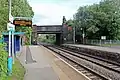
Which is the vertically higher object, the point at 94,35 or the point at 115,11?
the point at 115,11

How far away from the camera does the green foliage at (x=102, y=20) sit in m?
72.9

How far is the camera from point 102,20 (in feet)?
246

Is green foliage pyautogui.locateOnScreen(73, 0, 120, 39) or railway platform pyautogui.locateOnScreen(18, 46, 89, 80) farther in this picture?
green foliage pyautogui.locateOnScreen(73, 0, 120, 39)

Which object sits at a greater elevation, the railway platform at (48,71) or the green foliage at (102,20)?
the green foliage at (102,20)

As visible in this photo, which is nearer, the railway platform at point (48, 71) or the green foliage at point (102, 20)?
the railway platform at point (48, 71)

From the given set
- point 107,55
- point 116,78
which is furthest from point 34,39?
point 116,78

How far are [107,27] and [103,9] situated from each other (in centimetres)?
818

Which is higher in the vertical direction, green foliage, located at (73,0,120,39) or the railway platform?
green foliage, located at (73,0,120,39)

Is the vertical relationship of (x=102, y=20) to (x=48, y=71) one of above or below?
above

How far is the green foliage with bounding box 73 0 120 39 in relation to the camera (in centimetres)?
7288

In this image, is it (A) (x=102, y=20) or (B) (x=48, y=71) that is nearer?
(B) (x=48, y=71)

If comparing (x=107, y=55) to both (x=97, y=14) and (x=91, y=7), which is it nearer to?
(x=97, y=14)

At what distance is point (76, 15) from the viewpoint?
91250mm

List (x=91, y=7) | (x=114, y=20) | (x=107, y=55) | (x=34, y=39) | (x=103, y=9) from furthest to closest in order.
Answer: (x=34, y=39)
(x=91, y=7)
(x=103, y=9)
(x=114, y=20)
(x=107, y=55)
